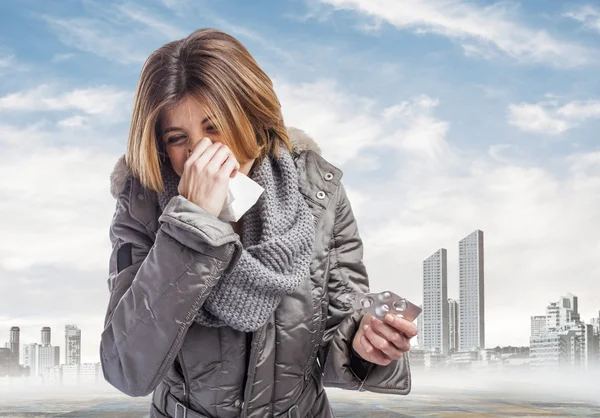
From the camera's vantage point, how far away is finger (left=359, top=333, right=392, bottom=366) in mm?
1115

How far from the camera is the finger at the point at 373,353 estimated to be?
3.66 ft

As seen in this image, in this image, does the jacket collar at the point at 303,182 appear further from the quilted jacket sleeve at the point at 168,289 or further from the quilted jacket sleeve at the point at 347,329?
the quilted jacket sleeve at the point at 168,289

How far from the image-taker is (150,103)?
1104 mm

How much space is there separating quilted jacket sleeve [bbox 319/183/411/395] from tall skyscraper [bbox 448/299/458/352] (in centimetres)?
1014

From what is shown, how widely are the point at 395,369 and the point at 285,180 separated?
38 cm

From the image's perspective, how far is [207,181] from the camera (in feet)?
3.23

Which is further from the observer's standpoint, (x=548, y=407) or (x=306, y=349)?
(x=548, y=407)

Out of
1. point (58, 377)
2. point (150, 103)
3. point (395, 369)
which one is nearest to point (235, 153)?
point (150, 103)

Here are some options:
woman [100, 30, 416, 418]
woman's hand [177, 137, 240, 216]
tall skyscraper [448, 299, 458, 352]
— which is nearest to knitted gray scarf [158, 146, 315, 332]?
woman [100, 30, 416, 418]

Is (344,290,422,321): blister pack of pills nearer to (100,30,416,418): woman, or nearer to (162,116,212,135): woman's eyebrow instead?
(100,30,416,418): woman

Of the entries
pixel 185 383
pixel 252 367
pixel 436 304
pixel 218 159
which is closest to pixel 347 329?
pixel 252 367

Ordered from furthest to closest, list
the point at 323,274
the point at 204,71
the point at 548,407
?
the point at 548,407, the point at 323,274, the point at 204,71

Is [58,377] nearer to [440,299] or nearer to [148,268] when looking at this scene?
[440,299]

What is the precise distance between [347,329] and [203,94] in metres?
0.47
